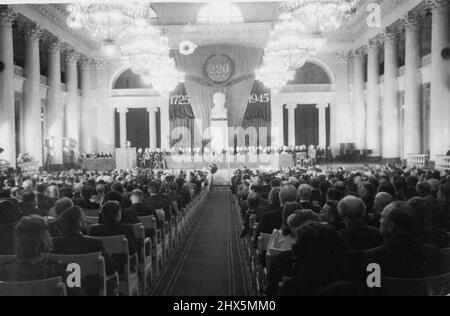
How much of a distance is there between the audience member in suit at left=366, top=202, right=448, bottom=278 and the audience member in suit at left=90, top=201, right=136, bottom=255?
2.49 meters

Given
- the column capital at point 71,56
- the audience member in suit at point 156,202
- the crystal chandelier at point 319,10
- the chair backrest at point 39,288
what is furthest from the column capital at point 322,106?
the chair backrest at point 39,288

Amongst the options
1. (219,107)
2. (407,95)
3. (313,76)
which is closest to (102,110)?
(219,107)

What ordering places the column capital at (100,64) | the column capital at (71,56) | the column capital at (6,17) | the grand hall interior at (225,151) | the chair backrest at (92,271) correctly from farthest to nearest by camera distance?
the column capital at (100,64), the column capital at (71,56), the column capital at (6,17), the chair backrest at (92,271), the grand hall interior at (225,151)

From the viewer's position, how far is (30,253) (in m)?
3.18

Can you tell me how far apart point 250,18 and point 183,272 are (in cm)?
2575

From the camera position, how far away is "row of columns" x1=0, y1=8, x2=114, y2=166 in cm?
1819

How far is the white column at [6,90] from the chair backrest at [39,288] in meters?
16.2

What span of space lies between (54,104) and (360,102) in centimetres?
1669

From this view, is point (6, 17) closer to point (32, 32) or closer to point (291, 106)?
point (32, 32)

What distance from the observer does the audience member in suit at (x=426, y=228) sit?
4387 millimetres

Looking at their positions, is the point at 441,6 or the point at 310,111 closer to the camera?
the point at 441,6

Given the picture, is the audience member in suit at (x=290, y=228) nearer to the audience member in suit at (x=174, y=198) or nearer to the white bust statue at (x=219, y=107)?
the audience member in suit at (x=174, y=198)

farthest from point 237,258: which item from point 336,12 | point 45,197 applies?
point 336,12

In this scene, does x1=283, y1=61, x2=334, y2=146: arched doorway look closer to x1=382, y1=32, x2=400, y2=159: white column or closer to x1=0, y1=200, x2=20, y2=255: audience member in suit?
x1=382, y1=32, x2=400, y2=159: white column
